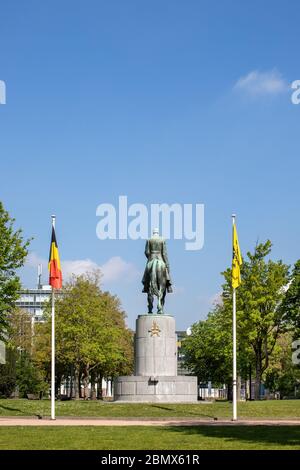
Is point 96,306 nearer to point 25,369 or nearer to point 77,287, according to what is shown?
point 77,287

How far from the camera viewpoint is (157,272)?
43000 mm

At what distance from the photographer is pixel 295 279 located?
63344 mm

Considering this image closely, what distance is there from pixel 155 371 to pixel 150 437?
62.4 feet

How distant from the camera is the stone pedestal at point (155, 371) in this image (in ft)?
132

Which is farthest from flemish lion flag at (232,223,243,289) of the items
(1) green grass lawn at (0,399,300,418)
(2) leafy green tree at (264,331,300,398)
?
(2) leafy green tree at (264,331,300,398)

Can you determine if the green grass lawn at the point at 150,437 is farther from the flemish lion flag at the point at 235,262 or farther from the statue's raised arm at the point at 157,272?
the statue's raised arm at the point at 157,272

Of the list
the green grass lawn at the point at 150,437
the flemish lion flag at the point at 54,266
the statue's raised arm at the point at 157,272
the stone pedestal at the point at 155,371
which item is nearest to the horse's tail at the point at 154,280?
the statue's raised arm at the point at 157,272

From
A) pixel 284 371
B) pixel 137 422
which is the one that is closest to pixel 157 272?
pixel 137 422

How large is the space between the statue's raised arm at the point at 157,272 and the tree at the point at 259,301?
17.2 m

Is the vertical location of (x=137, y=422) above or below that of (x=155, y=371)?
below

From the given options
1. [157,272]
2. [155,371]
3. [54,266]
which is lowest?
[155,371]

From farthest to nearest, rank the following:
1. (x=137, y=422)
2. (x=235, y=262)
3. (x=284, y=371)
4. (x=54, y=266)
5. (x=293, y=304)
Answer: (x=284, y=371) → (x=293, y=304) → (x=54, y=266) → (x=235, y=262) → (x=137, y=422)

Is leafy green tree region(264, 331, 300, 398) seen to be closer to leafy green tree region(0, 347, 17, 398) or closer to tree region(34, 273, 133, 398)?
tree region(34, 273, 133, 398)

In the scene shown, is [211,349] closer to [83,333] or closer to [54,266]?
[83,333]
